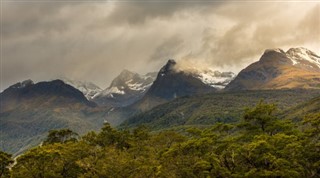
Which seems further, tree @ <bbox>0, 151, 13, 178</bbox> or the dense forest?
tree @ <bbox>0, 151, 13, 178</bbox>

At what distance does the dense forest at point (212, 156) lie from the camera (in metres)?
83.9

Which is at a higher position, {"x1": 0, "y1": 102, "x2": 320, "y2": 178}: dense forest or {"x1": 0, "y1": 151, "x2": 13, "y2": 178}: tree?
{"x1": 0, "y1": 151, "x2": 13, "y2": 178}: tree

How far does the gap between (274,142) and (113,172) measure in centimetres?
3542

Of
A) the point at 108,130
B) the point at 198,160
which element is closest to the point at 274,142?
the point at 198,160

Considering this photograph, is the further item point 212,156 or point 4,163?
point 4,163

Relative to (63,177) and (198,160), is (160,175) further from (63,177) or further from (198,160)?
(63,177)

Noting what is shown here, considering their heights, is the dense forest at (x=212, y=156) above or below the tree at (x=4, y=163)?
below

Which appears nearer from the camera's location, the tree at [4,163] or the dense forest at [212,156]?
the dense forest at [212,156]

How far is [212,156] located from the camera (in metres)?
90.2

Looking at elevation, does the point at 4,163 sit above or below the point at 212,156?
above

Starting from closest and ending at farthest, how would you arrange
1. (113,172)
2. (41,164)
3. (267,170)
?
(267,170), (113,172), (41,164)

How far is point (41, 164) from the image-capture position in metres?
102

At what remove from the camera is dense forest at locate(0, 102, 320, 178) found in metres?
83.9

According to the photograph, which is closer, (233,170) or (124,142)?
(233,170)
